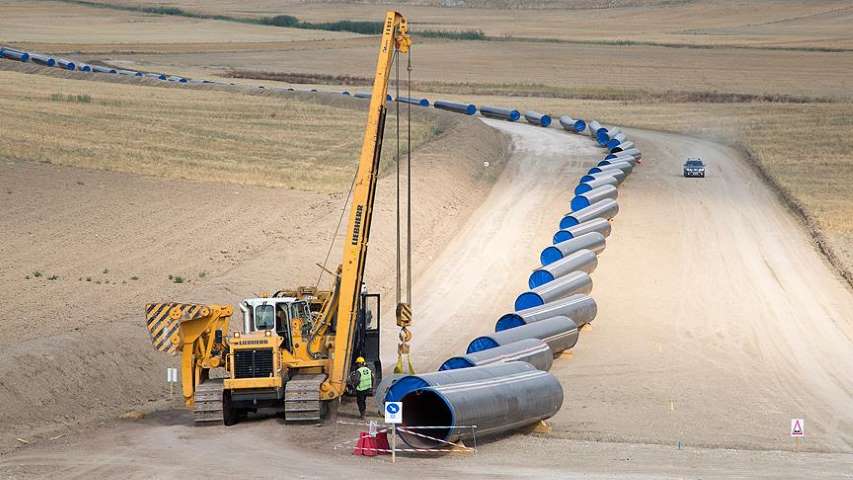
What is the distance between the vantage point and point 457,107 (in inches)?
3851

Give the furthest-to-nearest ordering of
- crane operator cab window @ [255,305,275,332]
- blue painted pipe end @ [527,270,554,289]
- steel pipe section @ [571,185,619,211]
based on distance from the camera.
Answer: steel pipe section @ [571,185,619,211] < blue painted pipe end @ [527,270,554,289] < crane operator cab window @ [255,305,275,332]

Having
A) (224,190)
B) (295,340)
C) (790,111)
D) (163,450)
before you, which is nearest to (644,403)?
(295,340)

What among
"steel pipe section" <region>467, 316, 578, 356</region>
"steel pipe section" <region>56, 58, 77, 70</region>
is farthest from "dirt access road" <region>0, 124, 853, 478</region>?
"steel pipe section" <region>56, 58, 77, 70</region>

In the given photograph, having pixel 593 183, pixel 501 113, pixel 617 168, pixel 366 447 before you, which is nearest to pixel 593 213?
pixel 593 183

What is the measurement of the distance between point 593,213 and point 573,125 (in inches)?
1487

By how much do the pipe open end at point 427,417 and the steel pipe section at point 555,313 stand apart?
22.7 feet

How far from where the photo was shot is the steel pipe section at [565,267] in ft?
133

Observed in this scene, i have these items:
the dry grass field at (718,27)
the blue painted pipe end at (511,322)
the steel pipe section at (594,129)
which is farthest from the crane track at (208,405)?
the dry grass field at (718,27)

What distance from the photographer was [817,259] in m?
49.4

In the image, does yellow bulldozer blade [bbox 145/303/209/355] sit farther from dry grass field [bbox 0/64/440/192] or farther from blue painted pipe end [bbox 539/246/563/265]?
dry grass field [bbox 0/64/440/192]

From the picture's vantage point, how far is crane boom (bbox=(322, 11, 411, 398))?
26.6 m

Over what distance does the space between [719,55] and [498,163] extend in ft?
246

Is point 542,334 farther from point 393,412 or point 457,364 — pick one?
point 393,412

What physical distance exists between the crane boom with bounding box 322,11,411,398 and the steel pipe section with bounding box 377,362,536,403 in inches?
45.9
